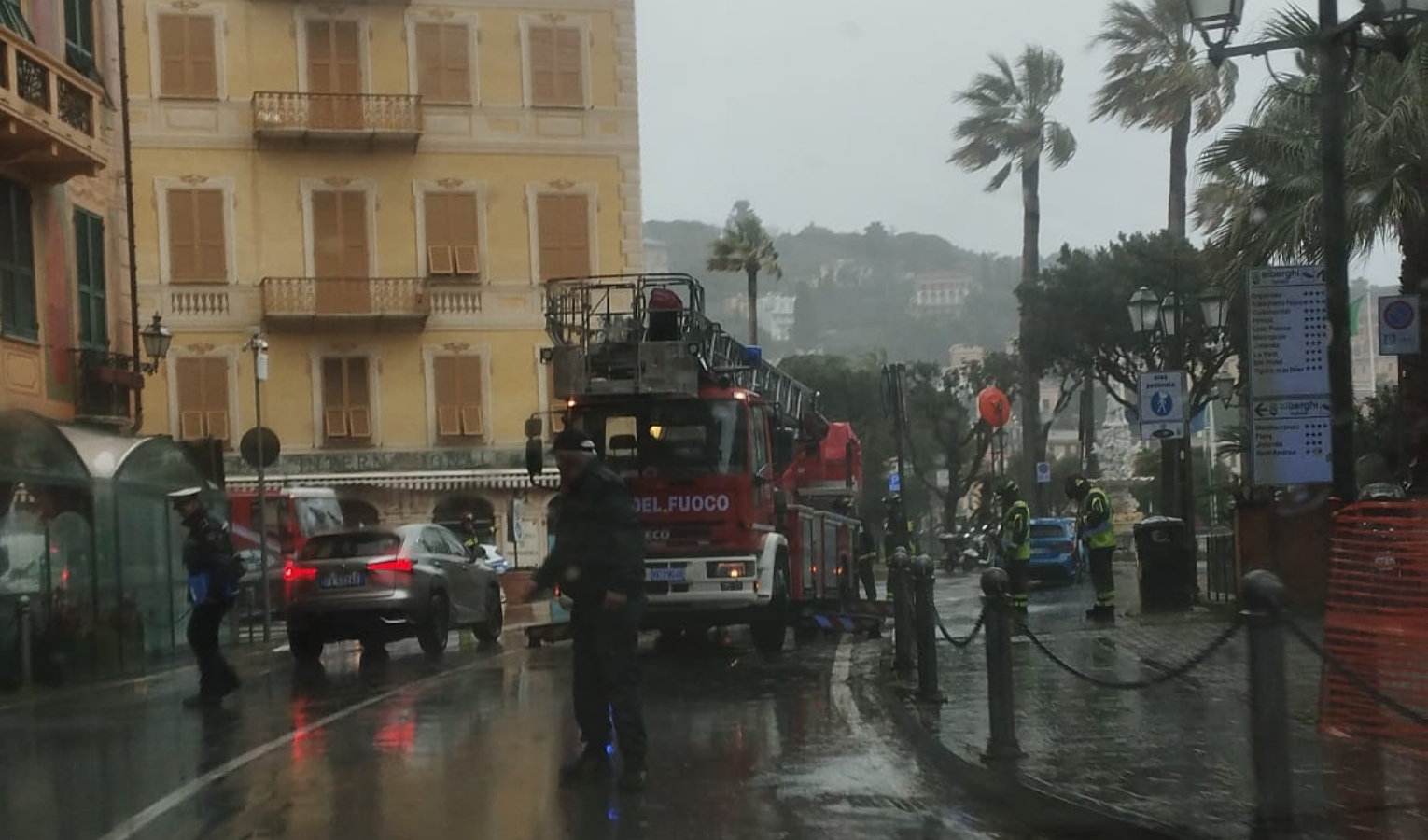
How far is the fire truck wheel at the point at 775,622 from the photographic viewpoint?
18484 millimetres

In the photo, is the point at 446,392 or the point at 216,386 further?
the point at 446,392

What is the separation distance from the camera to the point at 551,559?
378 inches

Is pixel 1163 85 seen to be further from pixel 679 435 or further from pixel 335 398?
pixel 679 435

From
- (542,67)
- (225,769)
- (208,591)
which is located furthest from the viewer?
(542,67)

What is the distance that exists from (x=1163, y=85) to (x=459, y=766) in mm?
36746

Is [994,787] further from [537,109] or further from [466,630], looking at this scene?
[537,109]

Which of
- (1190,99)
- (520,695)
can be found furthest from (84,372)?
(1190,99)

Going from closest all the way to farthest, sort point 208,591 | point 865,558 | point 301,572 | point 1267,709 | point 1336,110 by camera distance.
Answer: point 1267,709, point 1336,110, point 208,591, point 301,572, point 865,558

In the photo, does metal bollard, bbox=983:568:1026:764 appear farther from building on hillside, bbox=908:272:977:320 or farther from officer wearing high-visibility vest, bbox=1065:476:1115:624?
building on hillside, bbox=908:272:977:320

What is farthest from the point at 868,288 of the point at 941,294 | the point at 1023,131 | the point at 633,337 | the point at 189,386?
the point at 633,337

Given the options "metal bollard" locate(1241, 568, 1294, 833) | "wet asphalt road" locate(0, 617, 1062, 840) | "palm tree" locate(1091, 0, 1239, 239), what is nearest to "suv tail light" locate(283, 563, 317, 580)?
"wet asphalt road" locate(0, 617, 1062, 840)

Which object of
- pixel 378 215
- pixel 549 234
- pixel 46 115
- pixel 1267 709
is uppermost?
pixel 378 215

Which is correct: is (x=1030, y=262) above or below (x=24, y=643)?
above

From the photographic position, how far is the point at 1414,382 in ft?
62.1
